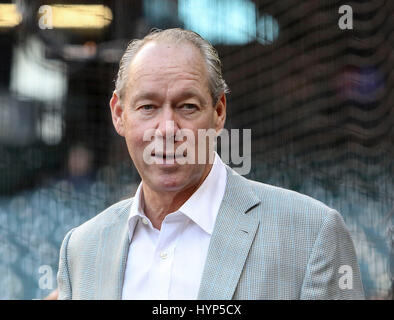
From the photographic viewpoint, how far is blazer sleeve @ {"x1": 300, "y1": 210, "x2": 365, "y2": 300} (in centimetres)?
127

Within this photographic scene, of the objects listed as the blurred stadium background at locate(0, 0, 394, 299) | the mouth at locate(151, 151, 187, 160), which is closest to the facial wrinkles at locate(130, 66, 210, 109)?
the mouth at locate(151, 151, 187, 160)

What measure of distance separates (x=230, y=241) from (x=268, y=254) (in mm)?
90

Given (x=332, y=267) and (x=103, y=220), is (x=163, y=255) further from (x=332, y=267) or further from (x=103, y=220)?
(x=332, y=267)

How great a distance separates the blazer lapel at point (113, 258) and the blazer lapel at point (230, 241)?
0.23 m

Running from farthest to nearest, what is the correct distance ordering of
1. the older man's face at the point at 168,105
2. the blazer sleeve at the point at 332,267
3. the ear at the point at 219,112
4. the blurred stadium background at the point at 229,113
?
1. the blurred stadium background at the point at 229,113
2. the ear at the point at 219,112
3. the older man's face at the point at 168,105
4. the blazer sleeve at the point at 332,267

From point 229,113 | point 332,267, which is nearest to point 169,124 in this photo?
point 332,267

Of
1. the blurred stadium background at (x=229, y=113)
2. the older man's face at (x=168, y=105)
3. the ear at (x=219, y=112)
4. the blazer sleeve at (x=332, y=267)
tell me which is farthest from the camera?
the blurred stadium background at (x=229, y=113)

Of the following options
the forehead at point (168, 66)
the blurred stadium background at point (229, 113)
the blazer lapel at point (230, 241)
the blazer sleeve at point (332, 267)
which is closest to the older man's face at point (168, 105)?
the forehead at point (168, 66)

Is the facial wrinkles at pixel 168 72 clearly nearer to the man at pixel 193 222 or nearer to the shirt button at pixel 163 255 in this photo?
the man at pixel 193 222

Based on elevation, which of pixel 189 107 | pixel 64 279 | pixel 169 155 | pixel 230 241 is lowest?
pixel 64 279

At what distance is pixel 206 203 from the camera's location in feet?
4.66

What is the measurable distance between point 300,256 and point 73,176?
1655 millimetres

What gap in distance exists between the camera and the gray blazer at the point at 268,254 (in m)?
1.28

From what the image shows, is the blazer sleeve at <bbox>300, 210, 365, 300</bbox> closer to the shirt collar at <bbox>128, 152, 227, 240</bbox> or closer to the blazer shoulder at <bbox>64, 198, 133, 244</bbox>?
the shirt collar at <bbox>128, 152, 227, 240</bbox>
